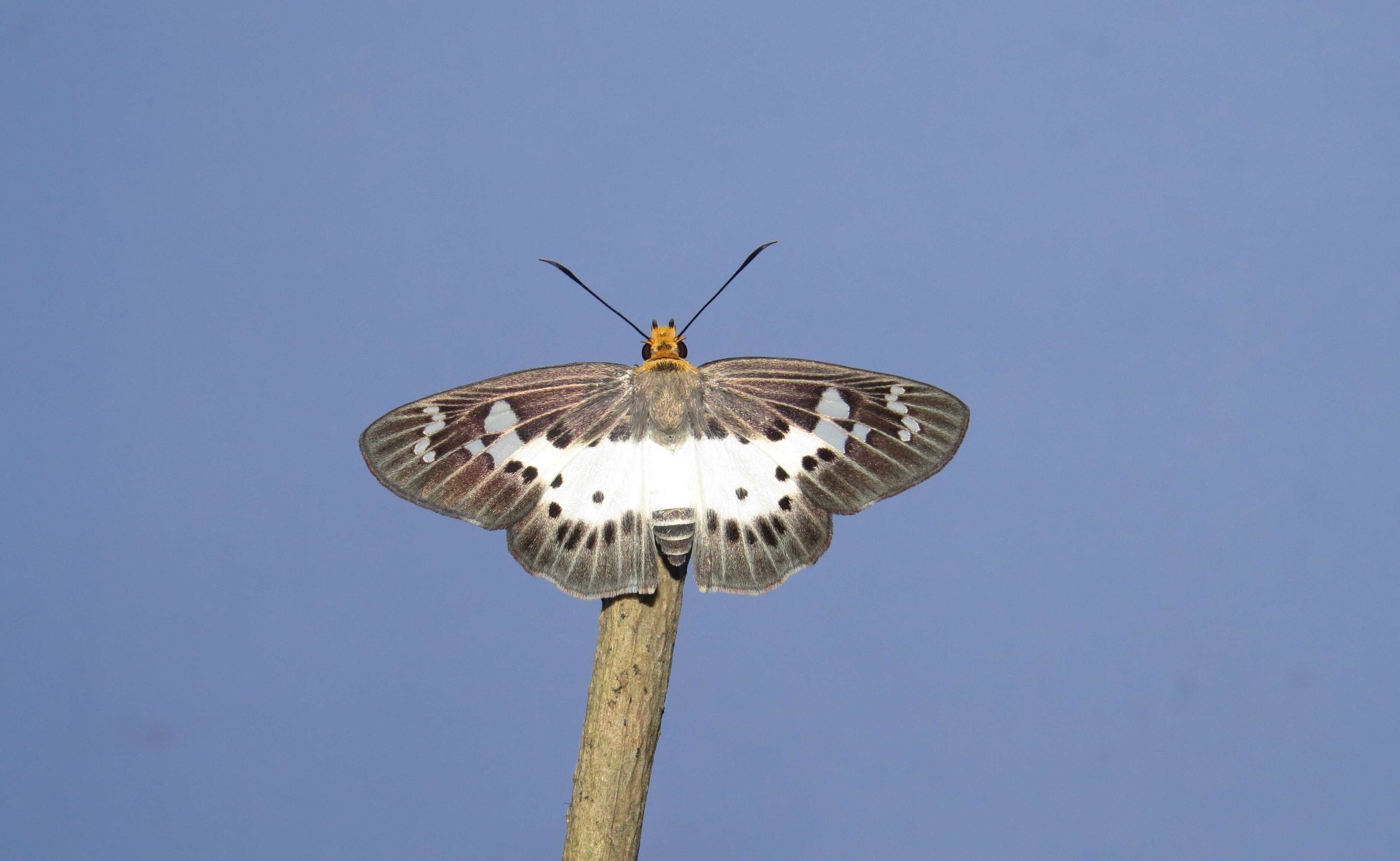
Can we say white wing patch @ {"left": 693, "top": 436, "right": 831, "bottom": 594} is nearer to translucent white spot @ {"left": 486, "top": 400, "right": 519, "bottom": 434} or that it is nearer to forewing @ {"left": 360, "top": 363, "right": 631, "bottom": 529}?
forewing @ {"left": 360, "top": 363, "right": 631, "bottom": 529}

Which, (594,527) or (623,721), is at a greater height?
(594,527)

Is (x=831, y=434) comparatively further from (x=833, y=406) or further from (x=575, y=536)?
(x=575, y=536)

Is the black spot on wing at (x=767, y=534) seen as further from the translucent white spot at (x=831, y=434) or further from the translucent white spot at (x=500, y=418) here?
the translucent white spot at (x=500, y=418)

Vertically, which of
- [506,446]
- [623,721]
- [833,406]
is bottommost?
[623,721]

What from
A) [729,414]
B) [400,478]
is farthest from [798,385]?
[400,478]

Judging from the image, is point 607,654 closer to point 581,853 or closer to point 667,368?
point 581,853

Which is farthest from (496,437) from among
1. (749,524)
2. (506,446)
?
(749,524)
